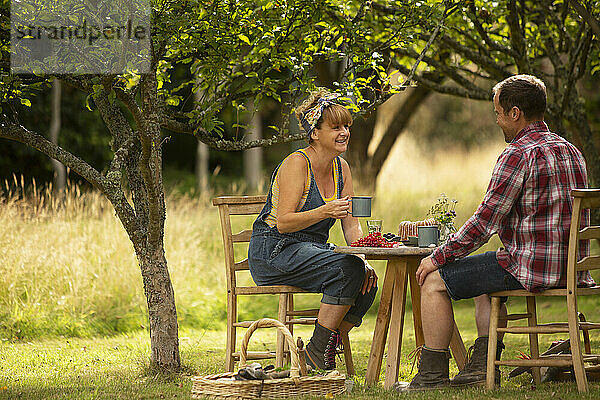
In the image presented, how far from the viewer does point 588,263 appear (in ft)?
12.6

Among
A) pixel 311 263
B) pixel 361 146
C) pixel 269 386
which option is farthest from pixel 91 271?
pixel 361 146

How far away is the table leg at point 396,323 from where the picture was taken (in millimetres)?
4285

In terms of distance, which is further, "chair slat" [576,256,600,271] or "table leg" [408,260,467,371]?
"table leg" [408,260,467,371]

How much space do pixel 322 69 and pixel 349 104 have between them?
19.6ft

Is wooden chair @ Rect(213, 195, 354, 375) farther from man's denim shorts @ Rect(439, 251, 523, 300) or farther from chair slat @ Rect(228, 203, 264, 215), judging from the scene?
man's denim shorts @ Rect(439, 251, 523, 300)

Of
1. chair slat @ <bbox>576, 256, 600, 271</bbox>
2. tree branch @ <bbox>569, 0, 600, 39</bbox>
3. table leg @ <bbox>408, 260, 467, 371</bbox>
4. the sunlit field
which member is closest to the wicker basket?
table leg @ <bbox>408, 260, 467, 371</bbox>

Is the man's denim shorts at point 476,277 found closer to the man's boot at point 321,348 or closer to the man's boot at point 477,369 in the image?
the man's boot at point 477,369

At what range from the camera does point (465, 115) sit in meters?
30.9

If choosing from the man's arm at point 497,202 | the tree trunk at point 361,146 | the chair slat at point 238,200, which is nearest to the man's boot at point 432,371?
the man's arm at point 497,202

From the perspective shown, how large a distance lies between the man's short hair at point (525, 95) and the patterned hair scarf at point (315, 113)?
0.93m

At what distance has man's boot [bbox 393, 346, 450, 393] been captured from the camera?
13.4 ft

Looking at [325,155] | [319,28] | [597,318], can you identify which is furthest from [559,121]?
[325,155]

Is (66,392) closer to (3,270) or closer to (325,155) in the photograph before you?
(325,155)

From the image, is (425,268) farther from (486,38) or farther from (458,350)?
(486,38)
